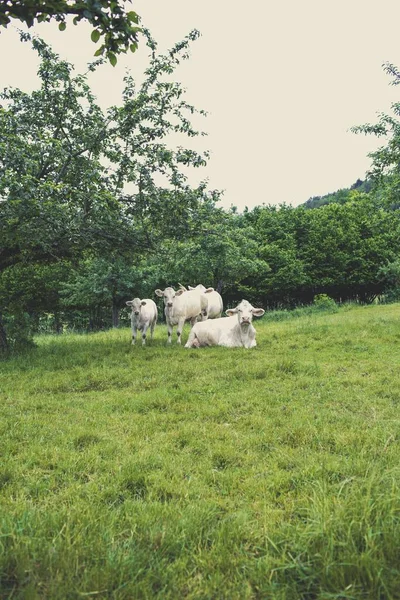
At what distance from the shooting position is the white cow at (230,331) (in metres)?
12.5

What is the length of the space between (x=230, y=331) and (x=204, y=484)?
9.21 metres

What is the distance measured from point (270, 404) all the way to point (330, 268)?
38.3 metres

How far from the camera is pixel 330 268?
42.6 meters

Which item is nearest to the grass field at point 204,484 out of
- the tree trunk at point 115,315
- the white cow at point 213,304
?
the white cow at point 213,304

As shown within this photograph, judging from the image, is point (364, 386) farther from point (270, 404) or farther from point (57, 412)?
point (57, 412)

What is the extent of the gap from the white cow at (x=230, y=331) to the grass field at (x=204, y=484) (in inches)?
139

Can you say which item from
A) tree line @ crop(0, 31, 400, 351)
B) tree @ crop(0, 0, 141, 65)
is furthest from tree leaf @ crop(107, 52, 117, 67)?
tree line @ crop(0, 31, 400, 351)

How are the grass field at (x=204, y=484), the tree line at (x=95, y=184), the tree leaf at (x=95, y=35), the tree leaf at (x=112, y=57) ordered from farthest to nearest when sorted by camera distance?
the tree line at (x=95, y=184) < the tree leaf at (x=112, y=57) < the tree leaf at (x=95, y=35) < the grass field at (x=204, y=484)

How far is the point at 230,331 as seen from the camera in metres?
13.0

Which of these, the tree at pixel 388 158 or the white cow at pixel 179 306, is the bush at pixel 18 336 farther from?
the tree at pixel 388 158

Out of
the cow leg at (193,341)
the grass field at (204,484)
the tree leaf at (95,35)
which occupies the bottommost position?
the grass field at (204,484)

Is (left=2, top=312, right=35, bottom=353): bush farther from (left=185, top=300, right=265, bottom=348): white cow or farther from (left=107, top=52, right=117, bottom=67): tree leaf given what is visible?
(left=107, top=52, right=117, bottom=67): tree leaf

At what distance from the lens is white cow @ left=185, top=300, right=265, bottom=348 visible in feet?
41.0

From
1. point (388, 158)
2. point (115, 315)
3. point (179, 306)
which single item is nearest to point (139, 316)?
point (179, 306)
